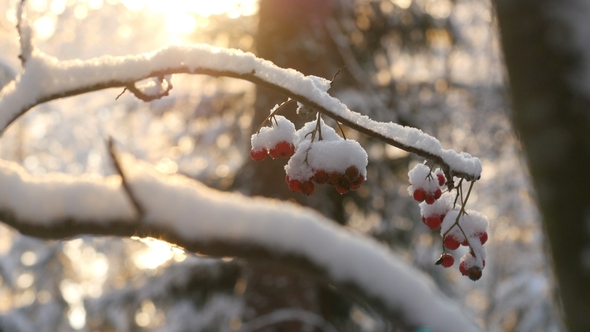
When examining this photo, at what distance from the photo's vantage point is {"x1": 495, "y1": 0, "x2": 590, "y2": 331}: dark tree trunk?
51.4 inches

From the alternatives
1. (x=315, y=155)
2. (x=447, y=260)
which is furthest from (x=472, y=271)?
(x=315, y=155)

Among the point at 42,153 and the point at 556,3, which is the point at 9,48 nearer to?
the point at 42,153

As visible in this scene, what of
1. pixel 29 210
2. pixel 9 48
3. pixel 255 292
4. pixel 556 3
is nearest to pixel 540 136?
pixel 556 3

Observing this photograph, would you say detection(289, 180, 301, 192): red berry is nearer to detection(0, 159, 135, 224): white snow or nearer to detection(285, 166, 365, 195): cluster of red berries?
detection(285, 166, 365, 195): cluster of red berries

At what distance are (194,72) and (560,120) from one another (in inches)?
39.0

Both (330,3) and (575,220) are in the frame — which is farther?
(330,3)

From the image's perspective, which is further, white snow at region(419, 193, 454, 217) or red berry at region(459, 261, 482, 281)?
white snow at region(419, 193, 454, 217)

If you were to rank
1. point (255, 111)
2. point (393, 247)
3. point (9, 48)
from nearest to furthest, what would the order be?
1. point (255, 111)
2. point (393, 247)
3. point (9, 48)

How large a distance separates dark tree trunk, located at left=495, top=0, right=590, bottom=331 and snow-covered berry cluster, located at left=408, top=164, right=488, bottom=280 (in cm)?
21

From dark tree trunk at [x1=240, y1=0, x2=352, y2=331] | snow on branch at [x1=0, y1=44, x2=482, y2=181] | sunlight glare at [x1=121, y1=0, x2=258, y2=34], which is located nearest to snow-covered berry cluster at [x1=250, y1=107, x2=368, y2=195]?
snow on branch at [x1=0, y1=44, x2=482, y2=181]

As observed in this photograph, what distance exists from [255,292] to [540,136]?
3.90m

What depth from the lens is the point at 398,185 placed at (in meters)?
6.86

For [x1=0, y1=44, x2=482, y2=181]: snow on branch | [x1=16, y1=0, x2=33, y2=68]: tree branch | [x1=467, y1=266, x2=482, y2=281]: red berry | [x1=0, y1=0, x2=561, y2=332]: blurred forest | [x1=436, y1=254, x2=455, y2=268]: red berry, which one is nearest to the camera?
[x1=0, y1=44, x2=482, y2=181]: snow on branch

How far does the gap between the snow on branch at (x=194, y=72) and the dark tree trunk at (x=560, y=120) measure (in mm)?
333
